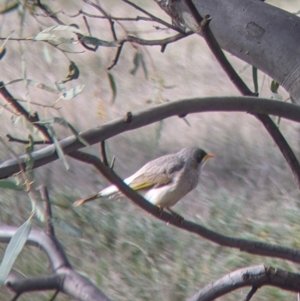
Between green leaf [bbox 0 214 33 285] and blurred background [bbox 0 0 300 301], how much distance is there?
1.60 meters

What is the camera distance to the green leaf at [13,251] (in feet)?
3.40

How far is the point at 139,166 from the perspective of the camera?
184 inches

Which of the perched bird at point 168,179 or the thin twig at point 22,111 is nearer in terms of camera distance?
the thin twig at point 22,111

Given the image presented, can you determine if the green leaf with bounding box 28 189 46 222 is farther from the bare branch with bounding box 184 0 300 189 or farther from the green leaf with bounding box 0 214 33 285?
the bare branch with bounding box 184 0 300 189

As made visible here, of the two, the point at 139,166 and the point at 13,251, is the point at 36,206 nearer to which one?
the point at 13,251

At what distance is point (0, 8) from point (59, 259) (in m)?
0.56

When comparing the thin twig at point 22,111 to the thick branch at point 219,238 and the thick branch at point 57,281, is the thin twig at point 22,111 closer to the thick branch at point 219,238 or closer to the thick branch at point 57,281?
the thick branch at point 219,238

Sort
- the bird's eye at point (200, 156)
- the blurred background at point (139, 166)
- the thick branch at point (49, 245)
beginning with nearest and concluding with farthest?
the thick branch at point (49, 245), the bird's eye at point (200, 156), the blurred background at point (139, 166)

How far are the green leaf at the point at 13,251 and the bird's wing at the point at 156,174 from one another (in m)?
1.50

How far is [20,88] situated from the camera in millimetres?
4789

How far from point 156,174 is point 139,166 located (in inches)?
78.9

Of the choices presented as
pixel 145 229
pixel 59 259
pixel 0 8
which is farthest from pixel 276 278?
pixel 145 229

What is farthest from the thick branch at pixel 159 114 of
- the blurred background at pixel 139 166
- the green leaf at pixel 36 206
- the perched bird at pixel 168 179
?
the blurred background at pixel 139 166

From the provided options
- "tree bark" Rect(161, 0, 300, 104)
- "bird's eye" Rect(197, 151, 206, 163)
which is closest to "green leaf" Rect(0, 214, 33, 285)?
"tree bark" Rect(161, 0, 300, 104)
